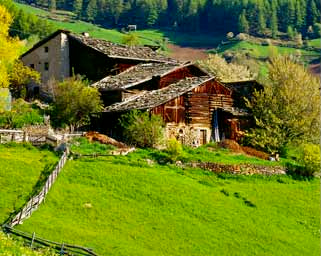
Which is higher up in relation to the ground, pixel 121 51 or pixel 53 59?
pixel 121 51

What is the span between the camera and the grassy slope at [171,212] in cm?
3806

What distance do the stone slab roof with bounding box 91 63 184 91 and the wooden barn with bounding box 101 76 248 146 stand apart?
1.29 m

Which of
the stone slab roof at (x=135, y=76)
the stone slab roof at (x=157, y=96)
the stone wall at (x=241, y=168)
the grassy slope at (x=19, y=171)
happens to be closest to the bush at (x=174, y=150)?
the stone wall at (x=241, y=168)

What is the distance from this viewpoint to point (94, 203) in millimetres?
41969

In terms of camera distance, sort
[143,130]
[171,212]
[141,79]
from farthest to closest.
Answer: [141,79] < [143,130] < [171,212]

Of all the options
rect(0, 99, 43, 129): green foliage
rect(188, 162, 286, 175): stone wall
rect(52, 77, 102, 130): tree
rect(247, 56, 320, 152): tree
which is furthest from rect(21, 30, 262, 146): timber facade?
rect(188, 162, 286, 175): stone wall

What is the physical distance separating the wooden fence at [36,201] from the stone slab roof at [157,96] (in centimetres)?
1598

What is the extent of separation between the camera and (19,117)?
2311 inches

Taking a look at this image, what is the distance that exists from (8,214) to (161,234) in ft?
27.1

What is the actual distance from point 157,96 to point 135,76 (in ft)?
19.7

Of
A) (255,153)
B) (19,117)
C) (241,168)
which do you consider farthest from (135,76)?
(241,168)

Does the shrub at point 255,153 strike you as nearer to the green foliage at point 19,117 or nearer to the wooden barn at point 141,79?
the wooden barn at point 141,79

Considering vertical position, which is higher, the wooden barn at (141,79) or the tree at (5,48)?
the tree at (5,48)

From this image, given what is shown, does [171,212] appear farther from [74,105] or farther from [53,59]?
[53,59]
